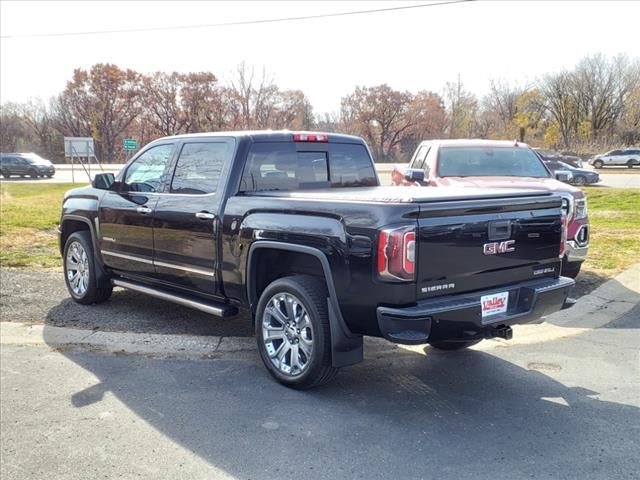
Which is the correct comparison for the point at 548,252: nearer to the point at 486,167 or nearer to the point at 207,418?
the point at 207,418

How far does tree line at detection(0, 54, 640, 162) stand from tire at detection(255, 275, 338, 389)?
46414 millimetres

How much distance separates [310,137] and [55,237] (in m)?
7.54

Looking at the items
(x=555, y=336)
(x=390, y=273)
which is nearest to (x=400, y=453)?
(x=390, y=273)

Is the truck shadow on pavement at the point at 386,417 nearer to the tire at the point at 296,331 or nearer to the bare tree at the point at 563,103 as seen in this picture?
the tire at the point at 296,331

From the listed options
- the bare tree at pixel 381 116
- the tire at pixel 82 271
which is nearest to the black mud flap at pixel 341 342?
the tire at pixel 82 271

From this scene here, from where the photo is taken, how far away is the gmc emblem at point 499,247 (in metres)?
3.91

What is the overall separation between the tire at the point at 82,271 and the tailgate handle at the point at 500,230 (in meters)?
4.49

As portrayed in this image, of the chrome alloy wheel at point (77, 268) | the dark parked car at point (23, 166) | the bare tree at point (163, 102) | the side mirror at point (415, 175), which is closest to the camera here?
the chrome alloy wheel at point (77, 268)

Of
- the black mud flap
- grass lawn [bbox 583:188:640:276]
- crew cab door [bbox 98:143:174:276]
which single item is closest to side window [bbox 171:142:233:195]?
crew cab door [bbox 98:143:174:276]

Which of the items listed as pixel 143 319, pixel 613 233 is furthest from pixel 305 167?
pixel 613 233

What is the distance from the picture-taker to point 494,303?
392cm

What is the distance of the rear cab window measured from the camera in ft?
16.2

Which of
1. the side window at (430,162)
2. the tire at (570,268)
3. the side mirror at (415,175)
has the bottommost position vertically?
the tire at (570,268)

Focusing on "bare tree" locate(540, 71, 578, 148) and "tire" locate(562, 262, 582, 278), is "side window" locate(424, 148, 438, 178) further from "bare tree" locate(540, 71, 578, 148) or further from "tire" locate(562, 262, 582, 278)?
"bare tree" locate(540, 71, 578, 148)
